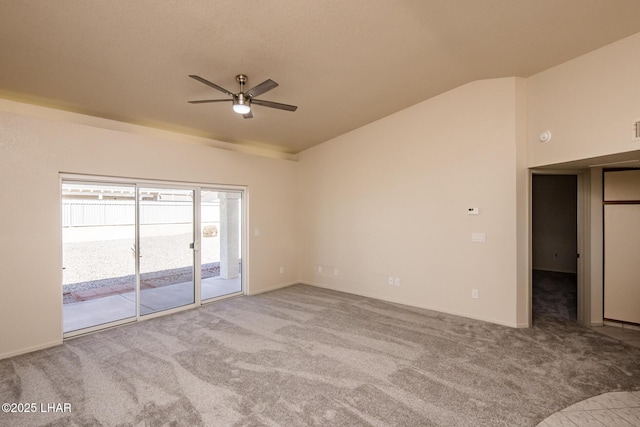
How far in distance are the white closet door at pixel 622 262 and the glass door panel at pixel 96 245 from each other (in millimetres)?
6766

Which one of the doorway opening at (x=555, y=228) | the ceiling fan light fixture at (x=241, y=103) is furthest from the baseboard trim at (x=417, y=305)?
the ceiling fan light fixture at (x=241, y=103)

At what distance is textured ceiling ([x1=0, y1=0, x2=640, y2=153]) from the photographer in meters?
2.72

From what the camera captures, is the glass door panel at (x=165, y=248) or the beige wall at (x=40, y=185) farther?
the glass door panel at (x=165, y=248)

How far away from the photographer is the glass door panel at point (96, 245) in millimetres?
4062

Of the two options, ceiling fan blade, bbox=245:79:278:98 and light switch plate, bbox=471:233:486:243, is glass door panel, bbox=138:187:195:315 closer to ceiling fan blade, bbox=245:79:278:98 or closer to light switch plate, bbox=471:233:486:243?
ceiling fan blade, bbox=245:79:278:98

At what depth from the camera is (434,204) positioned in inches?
195

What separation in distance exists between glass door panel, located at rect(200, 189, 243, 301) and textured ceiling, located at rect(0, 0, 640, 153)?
5.53ft

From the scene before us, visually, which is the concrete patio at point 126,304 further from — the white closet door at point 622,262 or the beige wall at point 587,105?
the white closet door at point 622,262

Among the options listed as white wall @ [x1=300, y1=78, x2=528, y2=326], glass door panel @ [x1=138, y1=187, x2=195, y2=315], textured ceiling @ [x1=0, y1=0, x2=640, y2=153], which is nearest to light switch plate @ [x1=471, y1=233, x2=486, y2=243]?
white wall @ [x1=300, y1=78, x2=528, y2=326]

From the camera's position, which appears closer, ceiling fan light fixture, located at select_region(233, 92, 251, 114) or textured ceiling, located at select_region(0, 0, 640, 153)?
textured ceiling, located at select_region(0, 0, 640, 153)

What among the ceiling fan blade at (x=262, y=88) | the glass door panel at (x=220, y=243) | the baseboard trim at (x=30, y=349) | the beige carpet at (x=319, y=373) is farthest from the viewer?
the glass door panel at (x=220, y=243)

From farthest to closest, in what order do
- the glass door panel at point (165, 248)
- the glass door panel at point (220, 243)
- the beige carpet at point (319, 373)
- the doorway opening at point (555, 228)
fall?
the doorway opening at point (555, 228), the glass door panel at point (220, 243), the glass door panel at point (165, 248), the beige carpet at point (319, 373)

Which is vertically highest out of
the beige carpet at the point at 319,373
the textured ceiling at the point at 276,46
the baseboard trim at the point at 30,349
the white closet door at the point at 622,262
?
the textured ceiling at the point at 276,46

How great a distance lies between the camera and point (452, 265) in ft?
15.6
